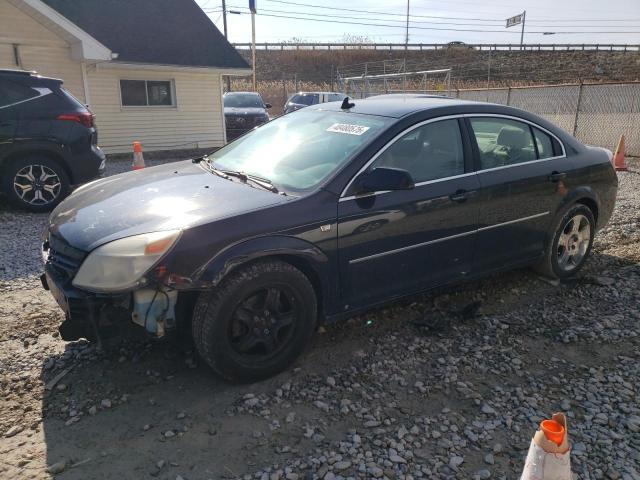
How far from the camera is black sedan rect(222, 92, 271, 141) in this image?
16547 mm

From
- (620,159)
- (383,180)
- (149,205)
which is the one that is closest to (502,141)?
(383,180)

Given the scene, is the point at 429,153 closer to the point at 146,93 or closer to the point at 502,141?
the point at 502,141

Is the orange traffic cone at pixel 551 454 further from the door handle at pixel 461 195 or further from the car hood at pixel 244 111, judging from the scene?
the car hood at pixel 244 111

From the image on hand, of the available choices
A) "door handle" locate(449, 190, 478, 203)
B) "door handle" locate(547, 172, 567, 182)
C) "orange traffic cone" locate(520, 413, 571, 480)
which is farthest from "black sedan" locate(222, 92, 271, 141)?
"orange traffic cone" locate(520, 413, 571, 480)

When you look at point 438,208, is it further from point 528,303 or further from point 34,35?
point 34,35

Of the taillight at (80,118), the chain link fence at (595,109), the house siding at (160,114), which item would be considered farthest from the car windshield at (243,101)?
the taillight at (80,118)

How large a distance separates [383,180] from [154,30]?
14133 mm

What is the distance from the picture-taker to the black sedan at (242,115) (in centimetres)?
1655

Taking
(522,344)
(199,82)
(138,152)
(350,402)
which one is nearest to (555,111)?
(199,82)

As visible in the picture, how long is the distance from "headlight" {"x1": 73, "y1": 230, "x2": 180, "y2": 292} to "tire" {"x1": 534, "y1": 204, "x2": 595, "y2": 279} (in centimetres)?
352

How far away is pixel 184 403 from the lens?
2.96 metres

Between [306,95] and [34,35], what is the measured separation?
1073cm

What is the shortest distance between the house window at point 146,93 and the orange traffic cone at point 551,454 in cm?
1456

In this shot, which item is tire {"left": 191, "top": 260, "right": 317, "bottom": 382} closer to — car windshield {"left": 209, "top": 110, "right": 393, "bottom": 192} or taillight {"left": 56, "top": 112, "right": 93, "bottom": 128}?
car windshield {"left": 209, "top": 110, "right": 393, "bottom": 192}
